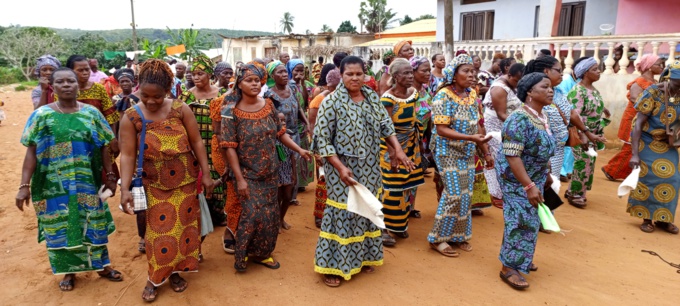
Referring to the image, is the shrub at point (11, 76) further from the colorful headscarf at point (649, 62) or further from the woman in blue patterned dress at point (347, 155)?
the colorful headscarf at point (649, 62)

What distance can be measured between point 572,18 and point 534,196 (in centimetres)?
1430

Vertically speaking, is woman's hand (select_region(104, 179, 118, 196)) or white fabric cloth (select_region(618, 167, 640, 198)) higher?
woman's hand (select_region(104, 179, 118, 196))

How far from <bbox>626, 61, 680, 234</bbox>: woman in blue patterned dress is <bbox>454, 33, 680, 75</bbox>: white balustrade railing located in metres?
3.90

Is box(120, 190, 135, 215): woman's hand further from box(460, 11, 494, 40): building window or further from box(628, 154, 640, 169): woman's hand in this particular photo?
box(460, 11, 494, 40): building window

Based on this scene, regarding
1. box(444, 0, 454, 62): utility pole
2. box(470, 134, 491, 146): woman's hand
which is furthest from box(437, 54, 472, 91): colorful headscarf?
box(444, 0, 454, 62): utility pole

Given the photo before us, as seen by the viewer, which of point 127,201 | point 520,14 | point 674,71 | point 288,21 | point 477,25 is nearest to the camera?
point 127,201

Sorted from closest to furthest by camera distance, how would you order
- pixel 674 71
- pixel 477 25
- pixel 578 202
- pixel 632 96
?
1. pixel 674 71
2. pixel 632 96
3. pixel 578 202
4. pixel 477 25

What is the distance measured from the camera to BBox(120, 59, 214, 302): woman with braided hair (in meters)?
3.28

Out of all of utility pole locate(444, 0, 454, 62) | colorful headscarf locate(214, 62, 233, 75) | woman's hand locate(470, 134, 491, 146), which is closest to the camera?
woman's hand locate(470, 134, 491, 146)

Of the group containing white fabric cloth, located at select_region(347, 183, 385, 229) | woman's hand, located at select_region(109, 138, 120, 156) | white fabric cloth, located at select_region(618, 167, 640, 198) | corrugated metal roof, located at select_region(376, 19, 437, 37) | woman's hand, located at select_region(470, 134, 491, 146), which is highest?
corrugated metal roof, located at select_region(376, 19, 437, 37)

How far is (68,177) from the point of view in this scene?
3.52m

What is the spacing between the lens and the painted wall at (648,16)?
12.4 m

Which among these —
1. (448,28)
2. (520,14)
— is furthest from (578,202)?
(520,14)

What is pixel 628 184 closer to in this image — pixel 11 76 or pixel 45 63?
pixel 45 63
